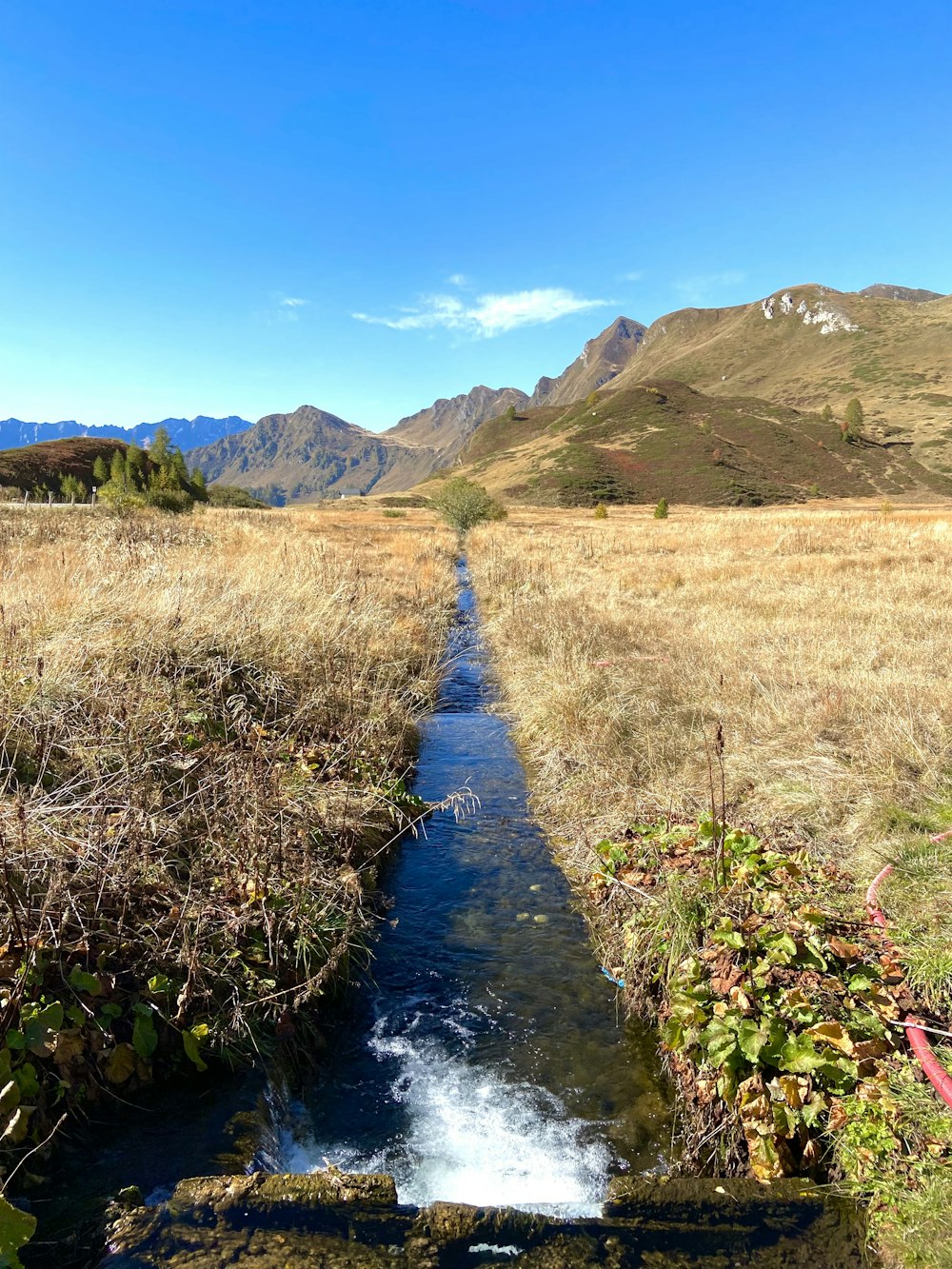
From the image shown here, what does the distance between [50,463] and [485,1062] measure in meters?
96.1

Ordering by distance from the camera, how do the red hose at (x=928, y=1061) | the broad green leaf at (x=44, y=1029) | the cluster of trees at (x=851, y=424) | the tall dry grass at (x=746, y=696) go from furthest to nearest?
the cluster of trees at (x=851, y=424) < the tall dry grass at (x=746, y=696) < the broad green leaf at (x=44, y=1029) < the red hose at (x=928, y=1061)

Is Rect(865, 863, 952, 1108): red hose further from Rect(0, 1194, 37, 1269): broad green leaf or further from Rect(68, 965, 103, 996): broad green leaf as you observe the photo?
Rect(68, 965, 103, 996): broad green leaf

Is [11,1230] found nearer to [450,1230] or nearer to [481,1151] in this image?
[450,1230]

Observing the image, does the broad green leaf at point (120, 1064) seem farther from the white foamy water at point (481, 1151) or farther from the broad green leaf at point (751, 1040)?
the broad green leaf at point (751, 1040)

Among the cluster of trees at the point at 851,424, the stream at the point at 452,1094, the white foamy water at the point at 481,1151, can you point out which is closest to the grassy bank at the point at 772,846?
the stream at the point at 452,1094

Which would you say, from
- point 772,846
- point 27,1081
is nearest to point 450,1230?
point 27,1081

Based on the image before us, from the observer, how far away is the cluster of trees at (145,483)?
35.6 metres

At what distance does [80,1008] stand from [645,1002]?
3514 mm

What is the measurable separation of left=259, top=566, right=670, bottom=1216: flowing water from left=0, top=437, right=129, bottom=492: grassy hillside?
81.4 meters

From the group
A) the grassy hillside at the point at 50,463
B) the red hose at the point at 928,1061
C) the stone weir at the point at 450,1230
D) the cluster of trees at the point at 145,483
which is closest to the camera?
the stone weir at the point at 450,1230

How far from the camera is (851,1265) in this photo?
9.36 ft

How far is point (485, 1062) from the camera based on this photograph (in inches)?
171

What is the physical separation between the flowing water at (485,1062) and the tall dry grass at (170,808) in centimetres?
55

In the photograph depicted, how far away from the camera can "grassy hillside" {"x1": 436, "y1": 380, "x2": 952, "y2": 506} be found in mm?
102688
